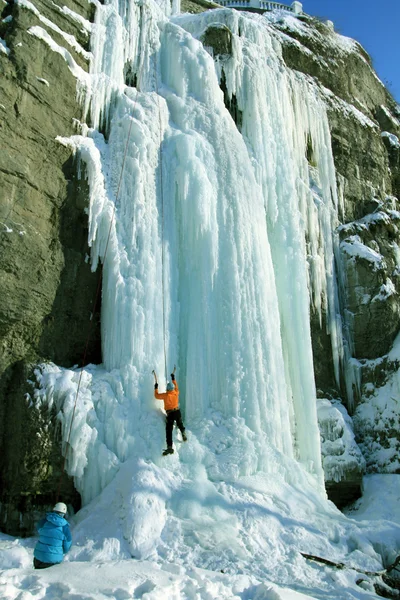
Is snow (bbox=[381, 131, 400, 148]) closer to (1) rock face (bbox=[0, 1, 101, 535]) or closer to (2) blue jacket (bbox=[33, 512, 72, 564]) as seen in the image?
(1) rock face (bbox=[0, 1, 101, 535])

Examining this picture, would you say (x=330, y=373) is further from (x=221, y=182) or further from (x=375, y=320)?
(x=221, y=182)

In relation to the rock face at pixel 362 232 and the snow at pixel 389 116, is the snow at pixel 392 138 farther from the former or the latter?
the snow at pixel 389 116

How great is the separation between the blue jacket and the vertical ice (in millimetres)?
2724

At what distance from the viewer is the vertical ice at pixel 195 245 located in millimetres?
8703

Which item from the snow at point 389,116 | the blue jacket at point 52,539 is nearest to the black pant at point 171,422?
the blue jacket at point 52,539

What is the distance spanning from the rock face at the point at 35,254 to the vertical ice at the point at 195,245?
399mm

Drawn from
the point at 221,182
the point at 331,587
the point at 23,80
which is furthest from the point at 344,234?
the point at 331,587

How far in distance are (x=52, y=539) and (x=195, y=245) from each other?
5.73 meters

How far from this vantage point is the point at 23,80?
8891mm

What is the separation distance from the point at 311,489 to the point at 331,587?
2.37m

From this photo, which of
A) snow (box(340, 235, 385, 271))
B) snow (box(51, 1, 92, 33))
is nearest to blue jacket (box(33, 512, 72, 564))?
snow (box(51, 1, 92, 33))

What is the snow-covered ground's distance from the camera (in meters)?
4.57

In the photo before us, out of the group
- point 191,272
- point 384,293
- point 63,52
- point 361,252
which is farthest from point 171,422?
point 361,252

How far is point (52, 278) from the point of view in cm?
869
